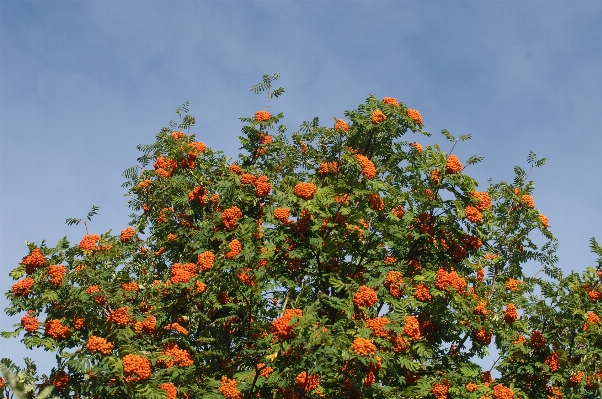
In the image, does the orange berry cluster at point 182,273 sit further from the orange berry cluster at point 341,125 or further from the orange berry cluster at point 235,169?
the orange berry cluster at point 341,125

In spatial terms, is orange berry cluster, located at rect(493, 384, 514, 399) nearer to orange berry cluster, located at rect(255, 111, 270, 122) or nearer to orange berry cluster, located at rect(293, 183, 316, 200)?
orange berry cluster, located at rect(293, 183, 316, 200)

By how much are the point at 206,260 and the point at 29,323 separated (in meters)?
3.09

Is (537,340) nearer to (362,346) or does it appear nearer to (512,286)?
(512,286)

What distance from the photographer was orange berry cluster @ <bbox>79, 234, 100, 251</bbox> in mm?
10555

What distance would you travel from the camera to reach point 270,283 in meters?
10.7

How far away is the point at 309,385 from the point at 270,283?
2.43 meters

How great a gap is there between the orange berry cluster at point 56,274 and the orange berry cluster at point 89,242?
59 cm

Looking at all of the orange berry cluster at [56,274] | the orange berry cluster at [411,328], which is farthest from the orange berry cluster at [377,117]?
the orange berry cluster at [56,274]

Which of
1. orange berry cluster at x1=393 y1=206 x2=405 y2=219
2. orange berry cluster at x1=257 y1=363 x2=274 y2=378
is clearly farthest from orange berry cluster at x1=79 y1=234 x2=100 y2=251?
orange berry cluster at x1=393 y1=206 x2=405 y2=219

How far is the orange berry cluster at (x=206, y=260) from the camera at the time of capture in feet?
35.7

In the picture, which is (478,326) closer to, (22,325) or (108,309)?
(108,309)

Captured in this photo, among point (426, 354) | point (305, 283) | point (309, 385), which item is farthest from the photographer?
point (305, 283)

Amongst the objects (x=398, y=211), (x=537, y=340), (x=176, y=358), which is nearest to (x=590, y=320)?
(x=537, y=340)

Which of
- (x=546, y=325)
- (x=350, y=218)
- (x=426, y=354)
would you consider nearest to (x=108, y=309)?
(x=350, y=218)
